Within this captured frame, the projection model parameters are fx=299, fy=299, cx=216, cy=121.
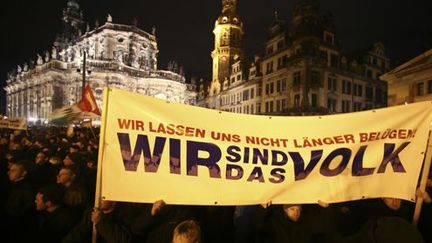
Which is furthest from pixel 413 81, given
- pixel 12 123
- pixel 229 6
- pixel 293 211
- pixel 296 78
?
pixel 229 6

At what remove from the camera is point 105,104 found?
3070mm

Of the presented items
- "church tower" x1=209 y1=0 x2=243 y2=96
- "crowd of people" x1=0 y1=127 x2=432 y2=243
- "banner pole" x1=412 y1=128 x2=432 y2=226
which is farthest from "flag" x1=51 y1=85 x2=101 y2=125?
"church tower" x1=209 y1=0 x2=243 y2=96

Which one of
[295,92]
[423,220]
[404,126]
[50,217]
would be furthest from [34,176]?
[295,92]

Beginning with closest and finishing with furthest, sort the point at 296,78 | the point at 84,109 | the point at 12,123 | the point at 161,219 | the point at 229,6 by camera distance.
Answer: the point at 161,219 < the point at 84,109 < the point at 12,123 < the point at 296,78 < the point at 229,6

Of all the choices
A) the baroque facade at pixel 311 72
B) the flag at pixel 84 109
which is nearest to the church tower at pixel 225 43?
the baroque facade at pixel 311 72

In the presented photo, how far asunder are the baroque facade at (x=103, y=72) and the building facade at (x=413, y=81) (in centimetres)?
5329

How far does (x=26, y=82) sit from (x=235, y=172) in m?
96.3

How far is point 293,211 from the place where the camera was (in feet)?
12.7

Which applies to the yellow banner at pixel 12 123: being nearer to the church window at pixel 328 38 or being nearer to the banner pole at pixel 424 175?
the banner pole at pixel 424 175

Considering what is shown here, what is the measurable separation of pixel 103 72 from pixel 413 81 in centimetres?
5730

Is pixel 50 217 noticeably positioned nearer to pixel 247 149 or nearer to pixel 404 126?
pixel 247 149

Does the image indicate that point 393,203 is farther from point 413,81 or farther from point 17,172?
point 413,81

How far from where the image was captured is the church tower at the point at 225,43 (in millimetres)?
58500

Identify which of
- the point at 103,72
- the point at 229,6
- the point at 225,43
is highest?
the point at 229,6
